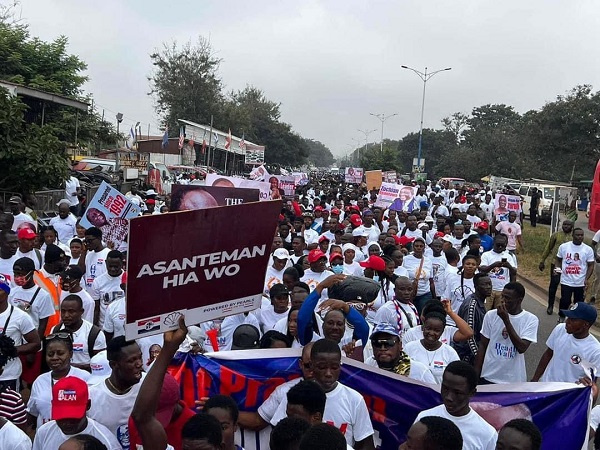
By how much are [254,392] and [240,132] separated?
208ft

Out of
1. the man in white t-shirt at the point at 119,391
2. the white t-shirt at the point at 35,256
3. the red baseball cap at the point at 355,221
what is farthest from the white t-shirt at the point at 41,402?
the red baseball cap at the point at 355,221

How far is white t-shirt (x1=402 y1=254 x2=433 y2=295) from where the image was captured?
8.67 meters

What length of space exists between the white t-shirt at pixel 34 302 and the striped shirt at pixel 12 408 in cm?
155

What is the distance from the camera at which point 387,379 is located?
168 inches

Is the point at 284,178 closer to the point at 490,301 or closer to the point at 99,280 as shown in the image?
the point at 490,301

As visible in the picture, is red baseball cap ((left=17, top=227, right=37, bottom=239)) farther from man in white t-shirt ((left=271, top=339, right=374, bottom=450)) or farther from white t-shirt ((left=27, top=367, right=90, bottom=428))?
man in white t-shirt ((left=271, top=339, right=374, bottom=450))

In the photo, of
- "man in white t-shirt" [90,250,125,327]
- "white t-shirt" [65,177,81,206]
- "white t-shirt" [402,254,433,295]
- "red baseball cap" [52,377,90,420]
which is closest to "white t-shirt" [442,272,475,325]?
"white t-shirt" [402,254,433,295]

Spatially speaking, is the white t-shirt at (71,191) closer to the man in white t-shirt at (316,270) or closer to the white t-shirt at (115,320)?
the man in white t-shirt at (316,270)

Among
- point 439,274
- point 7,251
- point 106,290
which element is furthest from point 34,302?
point 439,274

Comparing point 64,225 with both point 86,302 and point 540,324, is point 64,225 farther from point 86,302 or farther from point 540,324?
point 540,324

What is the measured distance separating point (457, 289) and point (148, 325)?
554 cm

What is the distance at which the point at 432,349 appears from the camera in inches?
194

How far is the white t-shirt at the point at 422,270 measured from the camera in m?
8.67

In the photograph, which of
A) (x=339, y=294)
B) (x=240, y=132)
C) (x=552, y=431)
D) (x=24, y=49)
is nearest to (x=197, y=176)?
(x=24, y=49)
